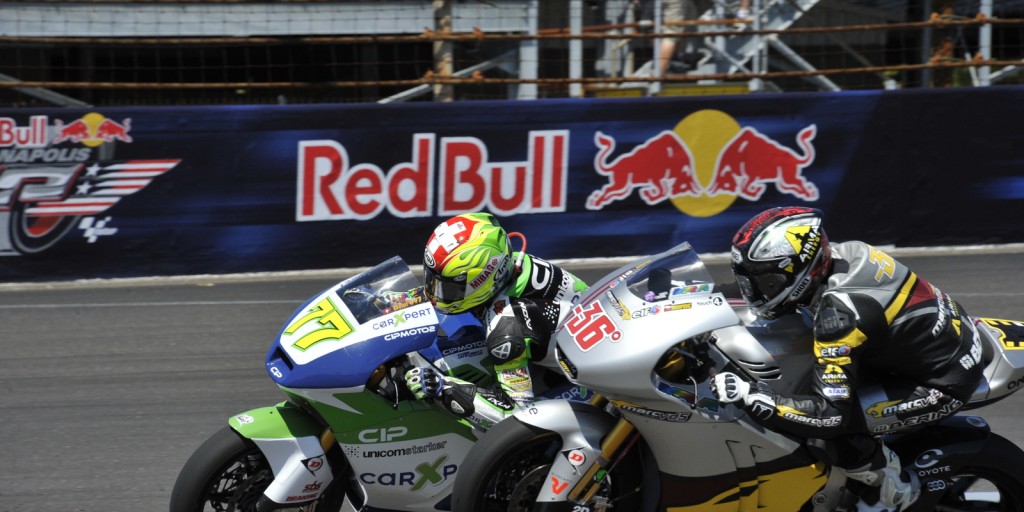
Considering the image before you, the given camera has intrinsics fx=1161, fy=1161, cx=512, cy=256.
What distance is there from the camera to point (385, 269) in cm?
465

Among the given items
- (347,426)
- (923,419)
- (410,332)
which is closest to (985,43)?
(923,419)

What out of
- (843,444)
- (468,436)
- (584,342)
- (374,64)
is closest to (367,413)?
(468,436)

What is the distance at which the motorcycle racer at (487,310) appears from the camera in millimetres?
4172

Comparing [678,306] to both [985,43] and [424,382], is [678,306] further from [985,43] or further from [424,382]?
[985,43]

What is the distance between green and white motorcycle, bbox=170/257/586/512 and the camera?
413cm

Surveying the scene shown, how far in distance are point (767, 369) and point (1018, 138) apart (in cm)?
709

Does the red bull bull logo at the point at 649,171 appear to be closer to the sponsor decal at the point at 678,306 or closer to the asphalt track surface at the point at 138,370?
the asphalt track surface at the point at 138,370

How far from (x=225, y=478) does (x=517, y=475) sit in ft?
3.54

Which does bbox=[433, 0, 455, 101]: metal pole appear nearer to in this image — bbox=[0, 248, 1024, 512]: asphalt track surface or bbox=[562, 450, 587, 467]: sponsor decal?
bbox=[0, 248, 1024, 512]: asphalt track surface

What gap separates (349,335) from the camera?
13.8ft

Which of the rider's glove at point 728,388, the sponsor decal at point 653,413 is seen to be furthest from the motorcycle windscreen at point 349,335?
the rider's glove at point 728,388

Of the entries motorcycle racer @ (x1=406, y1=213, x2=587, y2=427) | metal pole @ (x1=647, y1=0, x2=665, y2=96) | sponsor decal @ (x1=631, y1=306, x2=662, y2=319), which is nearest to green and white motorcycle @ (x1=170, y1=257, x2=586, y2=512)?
motorcycle racer @ (x1=406, y1=213, x2=587, y2=427)

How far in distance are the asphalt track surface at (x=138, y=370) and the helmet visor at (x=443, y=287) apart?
1605mm

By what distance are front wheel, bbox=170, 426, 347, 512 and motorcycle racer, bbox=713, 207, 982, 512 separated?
1.71 meters
